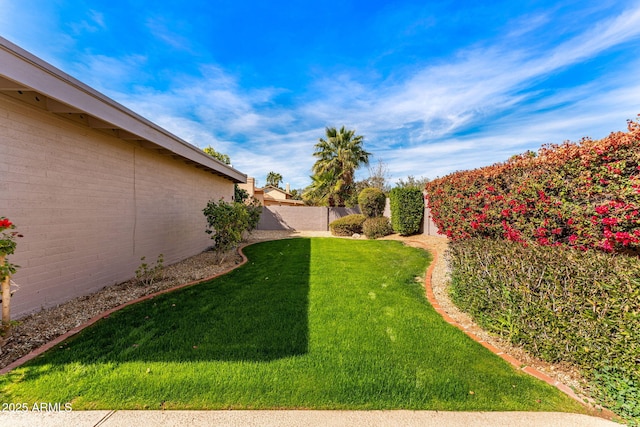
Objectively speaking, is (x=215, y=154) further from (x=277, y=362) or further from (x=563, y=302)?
(x=563, y=302)

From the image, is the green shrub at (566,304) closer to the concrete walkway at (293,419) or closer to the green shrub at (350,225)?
the concrete walkway at (293,419)

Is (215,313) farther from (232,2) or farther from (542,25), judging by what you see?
(542,25)

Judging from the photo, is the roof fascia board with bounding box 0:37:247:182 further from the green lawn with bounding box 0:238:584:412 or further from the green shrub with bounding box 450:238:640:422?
the green shrub with bounding box 450:238:640:422

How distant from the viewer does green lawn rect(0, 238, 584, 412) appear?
2.12 m

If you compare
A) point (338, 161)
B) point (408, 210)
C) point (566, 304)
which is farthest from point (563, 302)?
point (338, 161)

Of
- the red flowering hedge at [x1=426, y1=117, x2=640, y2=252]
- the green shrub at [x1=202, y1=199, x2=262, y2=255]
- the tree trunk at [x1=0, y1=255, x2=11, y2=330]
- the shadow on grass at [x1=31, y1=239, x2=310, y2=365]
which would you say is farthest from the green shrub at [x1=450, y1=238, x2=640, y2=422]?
the tree trunk at [x1=0, y1=255, x2=11, y2=330]

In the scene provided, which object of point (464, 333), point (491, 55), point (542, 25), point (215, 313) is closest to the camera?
point (464, 333)

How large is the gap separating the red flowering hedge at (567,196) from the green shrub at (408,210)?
488 centimetres

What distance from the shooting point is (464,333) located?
3471 mm

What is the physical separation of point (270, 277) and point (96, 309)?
305 centimetres

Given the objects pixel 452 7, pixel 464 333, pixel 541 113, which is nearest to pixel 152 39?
pixel 452 7

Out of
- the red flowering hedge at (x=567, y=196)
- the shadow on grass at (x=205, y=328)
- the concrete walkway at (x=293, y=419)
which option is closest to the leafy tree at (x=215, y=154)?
the shadow on grass at (x=205, y=328)

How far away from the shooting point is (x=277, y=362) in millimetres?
2617

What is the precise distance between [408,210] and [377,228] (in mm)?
1891
